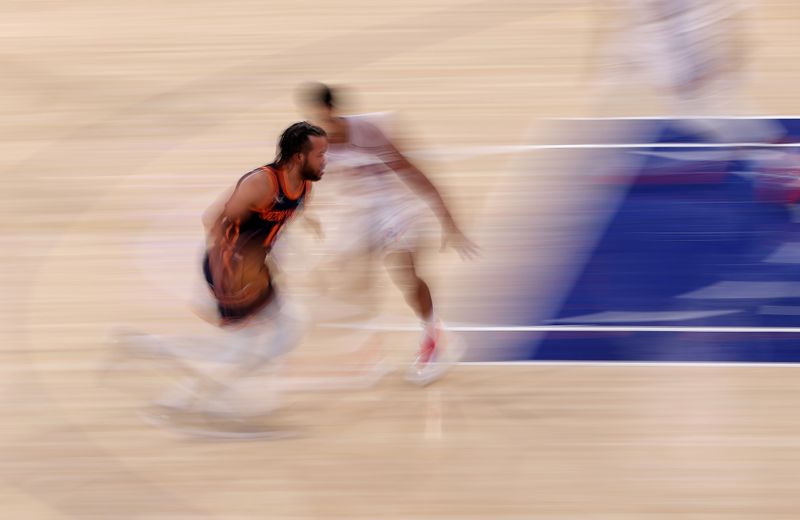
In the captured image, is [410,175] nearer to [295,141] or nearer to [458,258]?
[295,141]

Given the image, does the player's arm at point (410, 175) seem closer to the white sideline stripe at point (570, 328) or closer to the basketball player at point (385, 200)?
the basketball player at point (385, 200)

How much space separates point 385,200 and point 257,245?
86cm

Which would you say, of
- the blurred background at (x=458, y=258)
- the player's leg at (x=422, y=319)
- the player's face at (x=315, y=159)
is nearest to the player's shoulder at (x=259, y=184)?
the player's face at (x=315, y=159)

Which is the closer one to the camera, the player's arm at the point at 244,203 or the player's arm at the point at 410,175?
the player's arm at the point at 244,203

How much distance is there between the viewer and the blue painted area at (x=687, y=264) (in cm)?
716

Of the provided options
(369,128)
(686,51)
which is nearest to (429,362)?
(369,128)

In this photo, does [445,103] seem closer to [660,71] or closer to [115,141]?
[660,71]

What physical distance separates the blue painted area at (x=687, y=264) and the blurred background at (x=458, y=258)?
0.02m

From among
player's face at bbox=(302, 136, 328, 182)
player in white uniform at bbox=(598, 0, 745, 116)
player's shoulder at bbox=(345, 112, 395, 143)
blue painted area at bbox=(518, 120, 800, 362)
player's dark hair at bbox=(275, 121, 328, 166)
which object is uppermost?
player's dark hair at bbox=(275, 121, 328, 166)

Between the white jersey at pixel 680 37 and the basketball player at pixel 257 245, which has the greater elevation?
the basketball player at pixel 257 245

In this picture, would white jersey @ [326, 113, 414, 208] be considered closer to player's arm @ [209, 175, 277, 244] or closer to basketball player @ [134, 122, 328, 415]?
basketball player @ [134, 122, 328, 415]

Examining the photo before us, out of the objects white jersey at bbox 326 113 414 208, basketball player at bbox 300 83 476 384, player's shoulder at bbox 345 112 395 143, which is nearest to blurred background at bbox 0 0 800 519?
basketball player at bbox 300 83 476 384

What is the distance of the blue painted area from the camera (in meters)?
7.16

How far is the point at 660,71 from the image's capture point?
959cm
